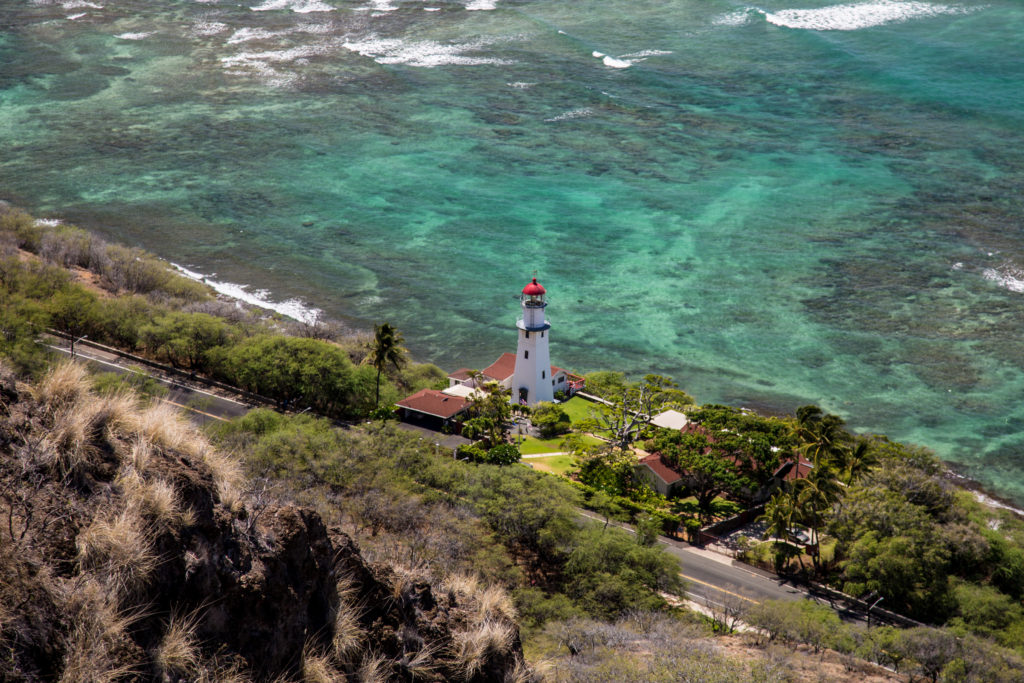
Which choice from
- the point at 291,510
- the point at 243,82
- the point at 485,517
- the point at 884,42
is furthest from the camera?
the point at 884,42

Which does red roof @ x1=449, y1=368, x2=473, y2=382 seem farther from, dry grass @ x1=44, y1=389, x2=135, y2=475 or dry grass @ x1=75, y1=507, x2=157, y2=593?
dry grass @ x1=75, y1=507, x2=157, y2=593

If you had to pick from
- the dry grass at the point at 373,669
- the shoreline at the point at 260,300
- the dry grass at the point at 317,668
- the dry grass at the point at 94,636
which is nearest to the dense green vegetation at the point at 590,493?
the dry grass at the point at 317,668

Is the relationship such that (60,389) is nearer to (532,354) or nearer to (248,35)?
(532,354)

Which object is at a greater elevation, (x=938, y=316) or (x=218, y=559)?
(x=218, y=559)

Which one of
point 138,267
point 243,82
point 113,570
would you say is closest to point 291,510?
point 113,570

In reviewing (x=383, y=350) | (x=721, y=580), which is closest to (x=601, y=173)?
(x=383, y=350)

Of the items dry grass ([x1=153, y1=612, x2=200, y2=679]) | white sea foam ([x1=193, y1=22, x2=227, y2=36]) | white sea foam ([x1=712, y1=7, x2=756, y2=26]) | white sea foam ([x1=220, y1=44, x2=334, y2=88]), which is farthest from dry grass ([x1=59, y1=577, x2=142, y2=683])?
white sea foam ([x1=712, y1=7, x2=756, y2=26])

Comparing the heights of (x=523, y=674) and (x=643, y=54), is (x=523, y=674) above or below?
above

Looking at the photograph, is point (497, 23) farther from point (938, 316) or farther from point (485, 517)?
point (485, 517)
